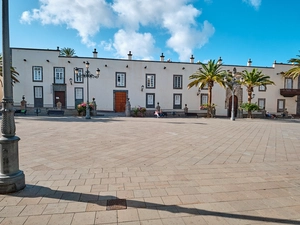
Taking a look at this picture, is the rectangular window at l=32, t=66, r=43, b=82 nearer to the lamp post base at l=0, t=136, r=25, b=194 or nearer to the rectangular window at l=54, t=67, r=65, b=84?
the rectangular window at l=54, t=67, r=65, b=84

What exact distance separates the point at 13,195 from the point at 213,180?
3.53 metres

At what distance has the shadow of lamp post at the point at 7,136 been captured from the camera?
2.89m

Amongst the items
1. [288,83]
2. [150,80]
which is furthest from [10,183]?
[288,83]

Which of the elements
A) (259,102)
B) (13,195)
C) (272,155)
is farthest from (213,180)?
(259,102)

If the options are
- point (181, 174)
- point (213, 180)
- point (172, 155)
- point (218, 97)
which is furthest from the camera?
point (218, 97)

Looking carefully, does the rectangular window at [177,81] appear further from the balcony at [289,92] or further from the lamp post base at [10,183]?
the lamp post base at [10,183]

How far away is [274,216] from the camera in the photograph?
2475 millimetres

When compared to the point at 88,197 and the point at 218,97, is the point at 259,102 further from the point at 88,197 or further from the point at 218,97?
the point at 88,197

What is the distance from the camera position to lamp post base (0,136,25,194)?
112 inches

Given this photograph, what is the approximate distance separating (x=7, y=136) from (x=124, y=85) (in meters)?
22.8

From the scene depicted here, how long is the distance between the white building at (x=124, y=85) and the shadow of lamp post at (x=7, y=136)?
22.2 m

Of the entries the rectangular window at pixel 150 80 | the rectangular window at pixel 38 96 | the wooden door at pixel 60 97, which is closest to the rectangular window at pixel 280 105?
the rectangular window at pixel 150 80

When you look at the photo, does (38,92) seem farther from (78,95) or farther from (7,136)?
(7,136)

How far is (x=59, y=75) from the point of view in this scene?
23859 millimetres
